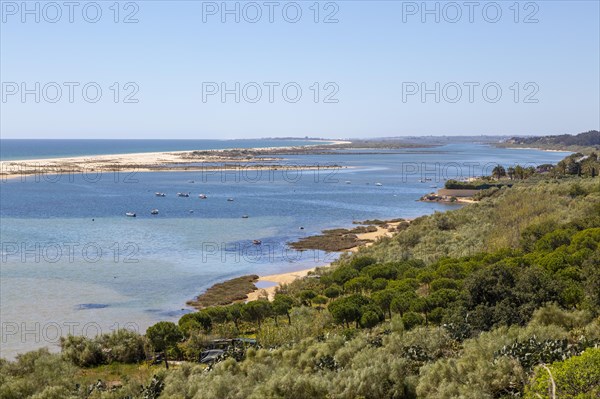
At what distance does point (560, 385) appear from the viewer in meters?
10.6

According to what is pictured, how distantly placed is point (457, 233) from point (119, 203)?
53503 mm

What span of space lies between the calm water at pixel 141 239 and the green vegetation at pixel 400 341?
7.43m

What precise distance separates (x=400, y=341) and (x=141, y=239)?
41.2 metres

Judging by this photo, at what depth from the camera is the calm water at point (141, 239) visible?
30984mm

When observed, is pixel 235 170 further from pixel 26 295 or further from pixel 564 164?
pixel 26 295

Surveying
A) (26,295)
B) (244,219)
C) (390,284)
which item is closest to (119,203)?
(244,219)

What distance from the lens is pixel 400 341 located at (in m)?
16.5
